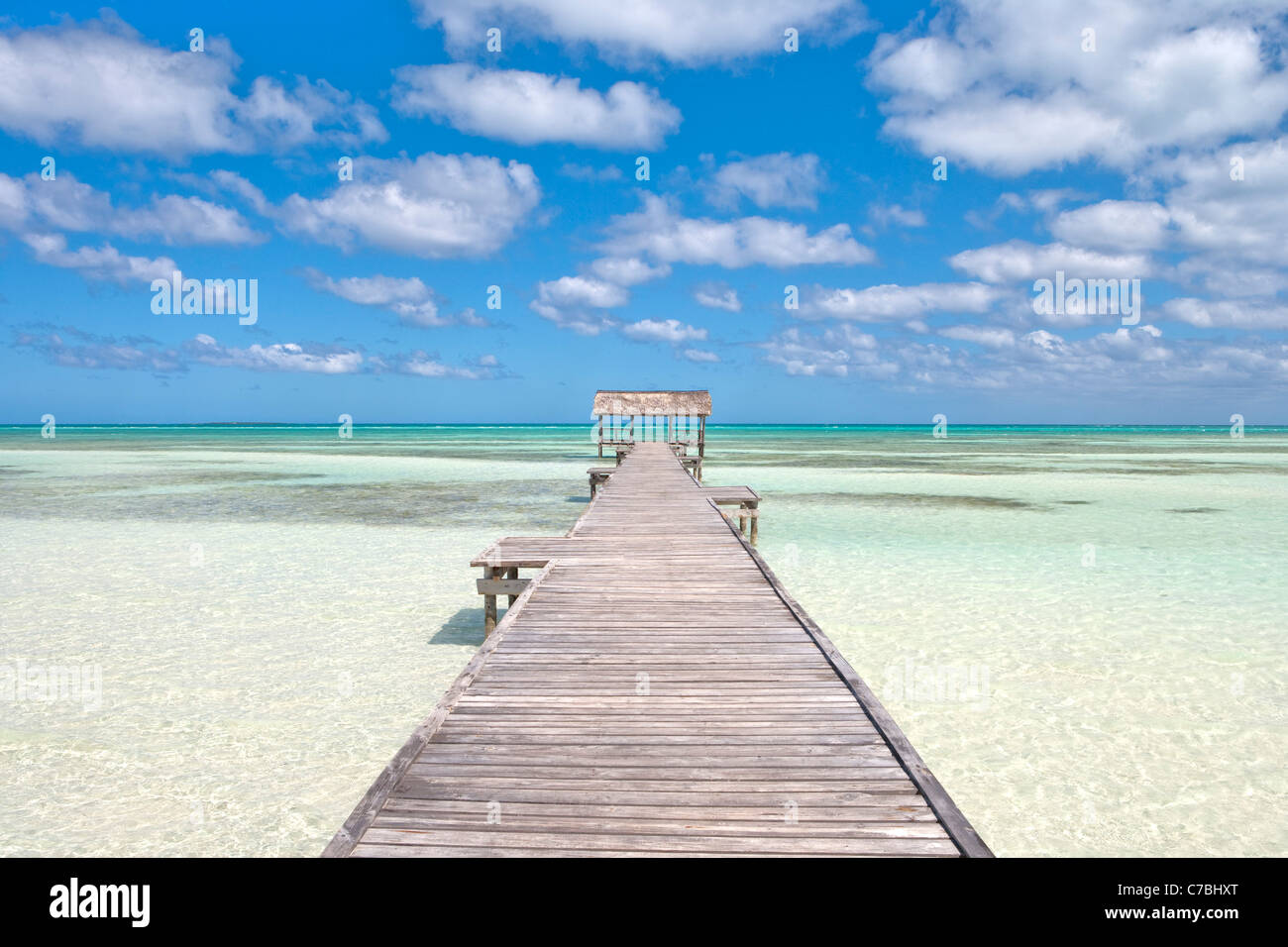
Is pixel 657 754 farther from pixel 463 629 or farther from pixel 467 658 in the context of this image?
pixel 463 629

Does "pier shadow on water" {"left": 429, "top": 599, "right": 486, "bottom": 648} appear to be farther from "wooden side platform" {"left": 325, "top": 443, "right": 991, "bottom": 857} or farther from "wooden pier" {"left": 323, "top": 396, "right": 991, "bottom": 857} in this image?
"wooden side platform" {"left": 325, "top": 443, "right": 991, "bottom": 857}

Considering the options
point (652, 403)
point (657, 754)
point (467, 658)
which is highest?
point (652, 403)

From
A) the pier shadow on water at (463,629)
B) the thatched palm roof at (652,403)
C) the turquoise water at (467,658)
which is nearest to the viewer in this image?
the turquoise water at (467,658)

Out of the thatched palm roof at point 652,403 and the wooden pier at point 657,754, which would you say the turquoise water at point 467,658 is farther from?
the thatched palm roof at point 652,403

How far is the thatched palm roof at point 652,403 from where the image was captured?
34656mm

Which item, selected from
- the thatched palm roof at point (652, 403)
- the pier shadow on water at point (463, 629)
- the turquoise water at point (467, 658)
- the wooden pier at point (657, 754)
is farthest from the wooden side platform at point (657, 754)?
the thatched palm roof at point (652, 403)

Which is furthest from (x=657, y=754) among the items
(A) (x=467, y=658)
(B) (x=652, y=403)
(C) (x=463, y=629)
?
(B) (x=652, y=403)

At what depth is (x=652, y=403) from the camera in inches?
1411

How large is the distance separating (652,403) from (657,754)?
32522 mm

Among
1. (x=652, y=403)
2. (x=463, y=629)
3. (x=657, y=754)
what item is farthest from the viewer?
(x=652, y=403)
